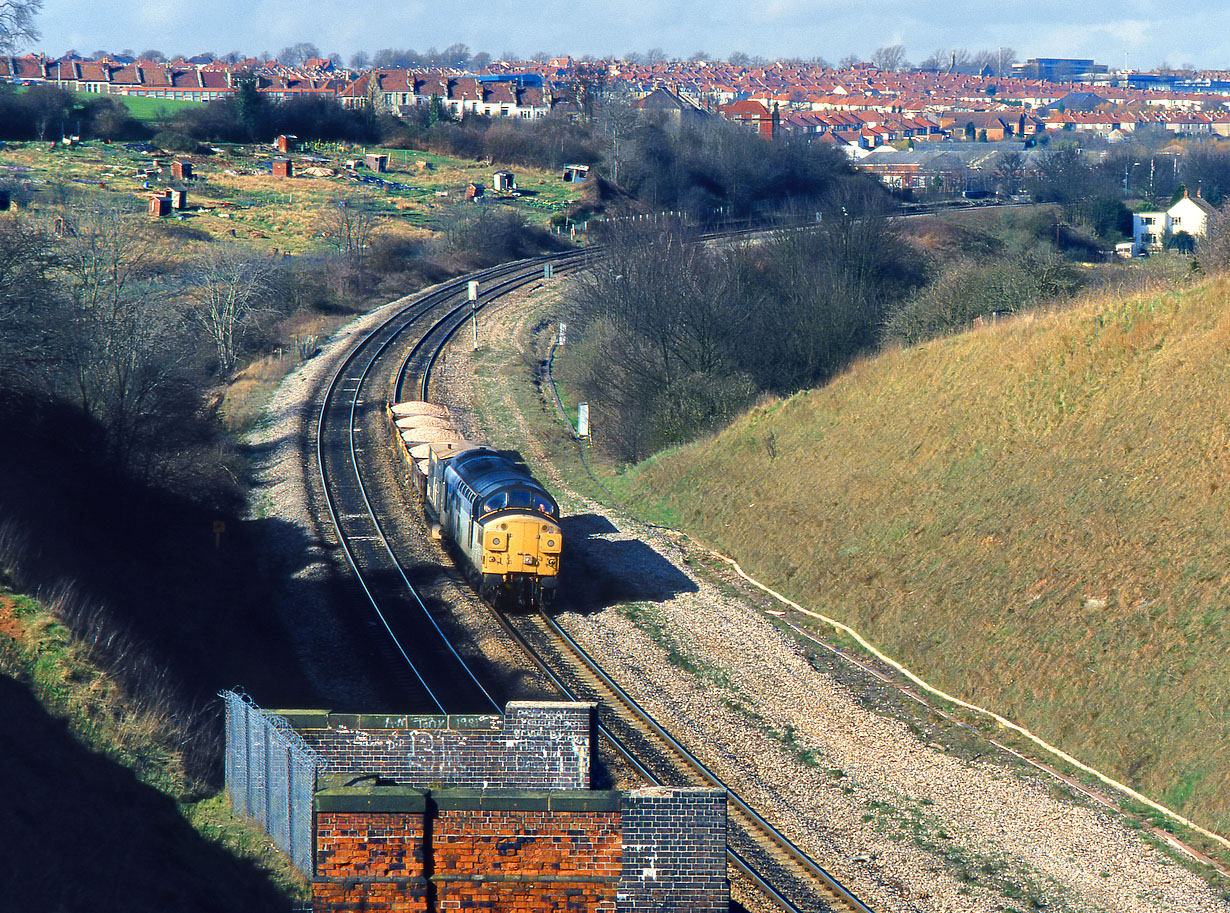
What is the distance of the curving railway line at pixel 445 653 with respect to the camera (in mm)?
15258

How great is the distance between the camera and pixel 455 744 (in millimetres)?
11352

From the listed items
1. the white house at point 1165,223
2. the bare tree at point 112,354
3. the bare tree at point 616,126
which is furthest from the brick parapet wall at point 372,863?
the bare tree at point 616,126

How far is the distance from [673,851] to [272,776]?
4.02m

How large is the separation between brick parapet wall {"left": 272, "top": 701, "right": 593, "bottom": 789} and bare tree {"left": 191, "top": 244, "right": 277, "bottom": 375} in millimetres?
37478

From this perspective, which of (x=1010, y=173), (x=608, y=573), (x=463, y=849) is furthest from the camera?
(x=1010, y=173)

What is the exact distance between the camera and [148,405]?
28906 millimetres

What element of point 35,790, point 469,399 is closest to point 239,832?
point 35,790

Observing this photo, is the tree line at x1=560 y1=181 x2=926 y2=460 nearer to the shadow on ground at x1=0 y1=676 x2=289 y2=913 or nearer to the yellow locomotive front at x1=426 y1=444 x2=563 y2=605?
the yellow locomotive front at x1=426 y1=444 x2=563 y2=605

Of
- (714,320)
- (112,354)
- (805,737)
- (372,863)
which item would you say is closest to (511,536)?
(805,737)

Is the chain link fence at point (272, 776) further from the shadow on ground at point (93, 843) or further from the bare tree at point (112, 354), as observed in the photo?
the bare tree at point (112, 354)

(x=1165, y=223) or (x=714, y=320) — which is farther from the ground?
(x=1165, y=223)

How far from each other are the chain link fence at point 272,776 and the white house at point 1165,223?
78.8m

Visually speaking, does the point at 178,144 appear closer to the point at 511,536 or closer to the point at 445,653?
the point at 511,536

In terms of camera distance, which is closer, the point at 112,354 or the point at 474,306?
the point at 112,354
